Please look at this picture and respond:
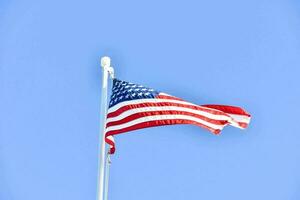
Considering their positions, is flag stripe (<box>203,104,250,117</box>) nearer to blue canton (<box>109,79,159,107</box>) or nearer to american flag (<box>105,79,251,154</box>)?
american flag (<box>105,79,251,154</box>)

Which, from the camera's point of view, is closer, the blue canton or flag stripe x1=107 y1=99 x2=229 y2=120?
flag stripe x1=107 y1=99 x2=229 y2=120

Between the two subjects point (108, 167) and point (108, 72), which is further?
point (108, 72)

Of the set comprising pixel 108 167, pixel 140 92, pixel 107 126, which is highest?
pixel 140 92

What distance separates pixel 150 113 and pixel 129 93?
86 centimetres

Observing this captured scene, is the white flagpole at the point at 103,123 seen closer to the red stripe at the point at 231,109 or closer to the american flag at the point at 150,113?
the american flag at the point at 150,113

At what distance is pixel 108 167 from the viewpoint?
14.5 m

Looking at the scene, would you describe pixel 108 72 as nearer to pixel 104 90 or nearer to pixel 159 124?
pixel 104 90

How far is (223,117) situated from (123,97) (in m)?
2.59

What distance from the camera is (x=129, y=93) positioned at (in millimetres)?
14680

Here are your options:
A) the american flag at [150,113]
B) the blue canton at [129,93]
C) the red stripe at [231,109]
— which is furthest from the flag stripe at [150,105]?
the red stripe at [231,109]

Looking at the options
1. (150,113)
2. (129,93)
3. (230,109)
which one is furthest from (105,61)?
(230,109)

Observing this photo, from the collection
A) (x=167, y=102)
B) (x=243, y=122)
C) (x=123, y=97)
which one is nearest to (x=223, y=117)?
(x=243, y=122)

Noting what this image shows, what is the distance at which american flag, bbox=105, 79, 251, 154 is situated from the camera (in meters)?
14.1

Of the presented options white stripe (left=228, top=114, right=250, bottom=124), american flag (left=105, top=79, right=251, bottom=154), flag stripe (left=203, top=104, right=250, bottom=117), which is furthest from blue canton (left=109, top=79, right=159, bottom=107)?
white stripe (left=228, top=114, right=250, bottom=124)
